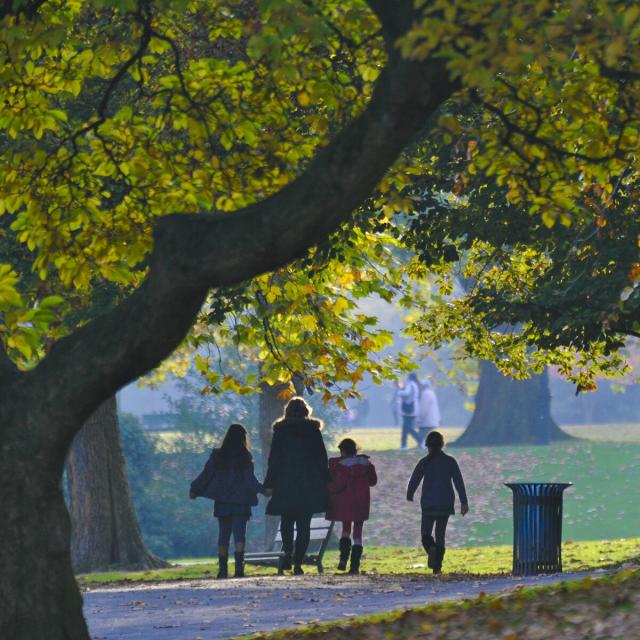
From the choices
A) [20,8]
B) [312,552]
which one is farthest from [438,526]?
[20,8]

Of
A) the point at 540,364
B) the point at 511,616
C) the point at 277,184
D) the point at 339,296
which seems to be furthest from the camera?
the point at 540,364

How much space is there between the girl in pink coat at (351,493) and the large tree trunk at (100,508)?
5.69 metres

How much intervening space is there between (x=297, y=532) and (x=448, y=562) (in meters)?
6.77

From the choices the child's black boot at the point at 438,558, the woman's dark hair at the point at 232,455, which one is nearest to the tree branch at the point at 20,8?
the woman's dark hair at the point at 232,455

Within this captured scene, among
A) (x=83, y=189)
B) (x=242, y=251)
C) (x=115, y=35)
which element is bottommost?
(x=242, y=251)

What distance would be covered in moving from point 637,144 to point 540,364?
33.7 ft

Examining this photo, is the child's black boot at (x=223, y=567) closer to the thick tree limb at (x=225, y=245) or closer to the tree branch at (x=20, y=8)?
the tree branch at (x=20, y=8)

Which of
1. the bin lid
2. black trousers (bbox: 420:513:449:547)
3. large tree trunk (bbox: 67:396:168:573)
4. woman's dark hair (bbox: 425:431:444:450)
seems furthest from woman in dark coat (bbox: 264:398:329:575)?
large tree trunk (bbox: 67:396:168:573)

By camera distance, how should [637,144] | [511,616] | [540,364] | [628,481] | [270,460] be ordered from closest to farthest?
[511,616] → [637,144] → [270,460] → [540,364] → [628,481]

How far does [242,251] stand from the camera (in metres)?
9.11

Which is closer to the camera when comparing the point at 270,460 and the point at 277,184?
the point at 277,184

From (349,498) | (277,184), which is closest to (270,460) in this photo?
(349,498)

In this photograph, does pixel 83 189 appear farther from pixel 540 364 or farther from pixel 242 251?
pixel 540 364

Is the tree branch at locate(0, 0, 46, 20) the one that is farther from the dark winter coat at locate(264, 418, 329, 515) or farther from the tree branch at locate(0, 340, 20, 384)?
the dark winter coat at locate(264, 418, 329, 515)
